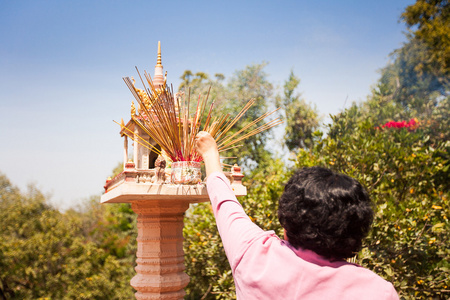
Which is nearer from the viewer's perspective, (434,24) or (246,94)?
(434,24)

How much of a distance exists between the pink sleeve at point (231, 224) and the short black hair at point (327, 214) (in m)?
0.10

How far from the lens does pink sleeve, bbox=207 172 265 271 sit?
1.06 meters

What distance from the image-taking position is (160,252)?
351 centimetres

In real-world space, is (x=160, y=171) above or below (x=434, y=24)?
below

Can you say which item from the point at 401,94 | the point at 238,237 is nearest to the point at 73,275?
the point at 238,237

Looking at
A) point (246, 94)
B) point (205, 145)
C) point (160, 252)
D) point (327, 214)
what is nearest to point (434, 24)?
point (246, 94)

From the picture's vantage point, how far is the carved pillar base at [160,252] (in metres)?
3.44

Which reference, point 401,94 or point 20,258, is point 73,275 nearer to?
point 20,258

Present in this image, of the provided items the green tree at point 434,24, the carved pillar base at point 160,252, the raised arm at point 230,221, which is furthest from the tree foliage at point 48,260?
the raised arm at point 230,221

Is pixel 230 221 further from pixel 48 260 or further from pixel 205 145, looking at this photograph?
pixel 48 260

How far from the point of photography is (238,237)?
107 centimetres

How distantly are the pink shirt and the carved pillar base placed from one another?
2.50 meters

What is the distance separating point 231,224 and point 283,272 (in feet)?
0.62

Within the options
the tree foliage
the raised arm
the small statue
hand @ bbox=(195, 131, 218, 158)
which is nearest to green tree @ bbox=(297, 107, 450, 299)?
the small statue
